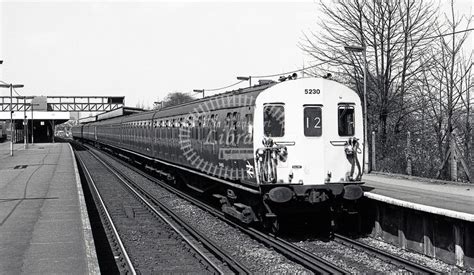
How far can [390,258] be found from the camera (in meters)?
8.91

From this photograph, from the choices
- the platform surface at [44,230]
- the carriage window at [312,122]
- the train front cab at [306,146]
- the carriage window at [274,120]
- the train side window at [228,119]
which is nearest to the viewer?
the platform surface at [44,230]

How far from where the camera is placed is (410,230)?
33.6 ft

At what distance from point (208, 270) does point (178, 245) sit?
6.64 feet

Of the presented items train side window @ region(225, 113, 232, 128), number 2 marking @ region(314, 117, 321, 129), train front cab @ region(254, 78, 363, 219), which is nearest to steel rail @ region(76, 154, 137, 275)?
train front cab @ region(254, 78, 363, 219)

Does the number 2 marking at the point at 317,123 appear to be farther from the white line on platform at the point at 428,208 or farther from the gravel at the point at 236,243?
the gravel at the point at 236,243

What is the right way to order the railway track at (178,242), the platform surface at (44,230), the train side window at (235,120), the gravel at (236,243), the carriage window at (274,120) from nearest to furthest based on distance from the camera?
the platform surface at (44,230) → the railway track at (178,242) → the gravel at (236,243) → the carriage window at (274,120) → the train side window at (235,120)

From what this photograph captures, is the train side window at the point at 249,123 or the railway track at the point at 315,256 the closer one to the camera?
the railway track at the point at 315,256

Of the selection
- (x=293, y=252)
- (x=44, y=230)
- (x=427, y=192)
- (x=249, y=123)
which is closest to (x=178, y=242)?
(x=293, y=252)

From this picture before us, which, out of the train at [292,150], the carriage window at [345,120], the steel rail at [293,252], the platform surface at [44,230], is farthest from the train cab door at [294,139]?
the platform surface at [44,230]

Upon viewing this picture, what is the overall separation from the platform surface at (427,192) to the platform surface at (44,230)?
22.2 feet

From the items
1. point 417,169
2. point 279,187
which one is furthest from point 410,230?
point 417,169

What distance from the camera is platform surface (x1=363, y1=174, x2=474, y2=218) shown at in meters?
10.3

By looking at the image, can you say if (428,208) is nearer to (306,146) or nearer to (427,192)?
(306,146)

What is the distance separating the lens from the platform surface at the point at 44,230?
769 centimetres
